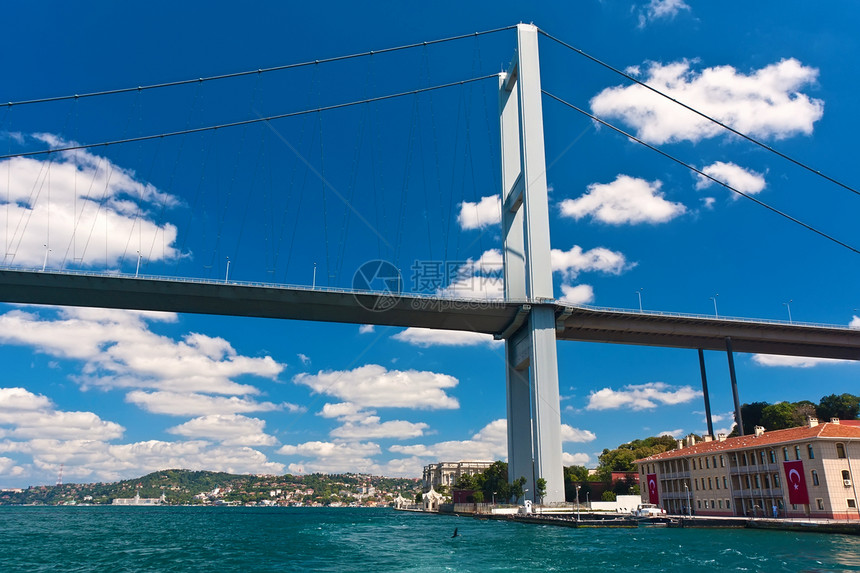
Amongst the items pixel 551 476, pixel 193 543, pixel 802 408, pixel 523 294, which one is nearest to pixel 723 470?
pixel 551 476

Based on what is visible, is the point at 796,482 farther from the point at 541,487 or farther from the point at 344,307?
the point at 344,307

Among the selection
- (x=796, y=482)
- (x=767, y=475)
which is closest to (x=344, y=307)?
(x=767, y=475)

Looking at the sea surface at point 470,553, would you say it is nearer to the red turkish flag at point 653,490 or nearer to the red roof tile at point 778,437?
the red roof tile at point 778,437

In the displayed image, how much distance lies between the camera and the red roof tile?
35.3 m

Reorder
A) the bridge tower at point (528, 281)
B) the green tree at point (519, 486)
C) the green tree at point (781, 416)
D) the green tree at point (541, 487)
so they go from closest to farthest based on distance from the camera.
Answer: the green tree at point (541, 487) → the bridge tower at point (528, 281) → the green tree at point (519, 486) → the green tree at point (781, 416)

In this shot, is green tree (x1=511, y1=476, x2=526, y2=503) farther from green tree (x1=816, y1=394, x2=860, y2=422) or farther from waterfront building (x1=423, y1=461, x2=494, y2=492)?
waterfront building (x1=423, y1=461, x2=494, y2=492)

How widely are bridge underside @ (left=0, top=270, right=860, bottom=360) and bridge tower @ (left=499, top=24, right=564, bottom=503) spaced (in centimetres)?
155

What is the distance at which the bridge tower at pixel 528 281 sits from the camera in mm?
40812

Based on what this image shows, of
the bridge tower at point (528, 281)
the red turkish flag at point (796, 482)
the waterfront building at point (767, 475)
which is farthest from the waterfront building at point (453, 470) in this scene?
the red turkish flag at point (796, 482)

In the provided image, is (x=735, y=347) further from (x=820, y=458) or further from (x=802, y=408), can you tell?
(x=820, y=458)

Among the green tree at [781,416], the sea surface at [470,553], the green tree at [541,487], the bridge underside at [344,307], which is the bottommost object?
the sea surface at [470,553]

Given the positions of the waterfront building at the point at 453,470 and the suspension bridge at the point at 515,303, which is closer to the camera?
the suspension bridge at the point at 515,303

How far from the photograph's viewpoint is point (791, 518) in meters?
36.8

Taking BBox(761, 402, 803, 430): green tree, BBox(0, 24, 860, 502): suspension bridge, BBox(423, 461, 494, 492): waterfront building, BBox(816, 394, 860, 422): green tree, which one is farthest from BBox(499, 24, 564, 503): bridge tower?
BBox(423, 461, 494, 492): waterfront building
